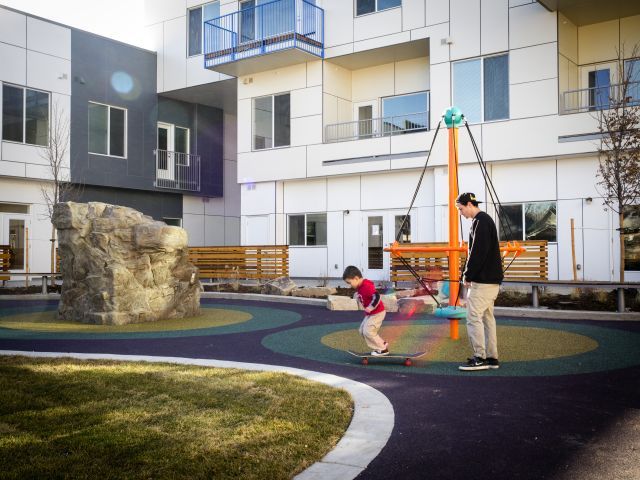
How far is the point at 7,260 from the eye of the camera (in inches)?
901

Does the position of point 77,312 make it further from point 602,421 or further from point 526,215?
point 526,215

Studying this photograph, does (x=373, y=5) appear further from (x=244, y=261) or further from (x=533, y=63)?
(x=244, y=261)

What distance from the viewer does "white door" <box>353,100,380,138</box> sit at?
87.2ft

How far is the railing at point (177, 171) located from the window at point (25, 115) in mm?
5704

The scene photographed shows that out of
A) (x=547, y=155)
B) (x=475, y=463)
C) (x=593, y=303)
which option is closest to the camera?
(x=475, y=463)

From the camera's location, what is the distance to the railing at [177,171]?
31625 millimetres

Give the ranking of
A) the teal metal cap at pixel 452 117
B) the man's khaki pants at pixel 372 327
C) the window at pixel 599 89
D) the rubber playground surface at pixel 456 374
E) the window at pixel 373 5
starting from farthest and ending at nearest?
the window at pixel 373 5 → the window at pixel 599 89 → the teal metal cap at pixel 452 117 → the man's khaki pants at pixel 372 327 → the rubber playground surface at pixel 456 374

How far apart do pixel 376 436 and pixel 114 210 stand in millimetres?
10219

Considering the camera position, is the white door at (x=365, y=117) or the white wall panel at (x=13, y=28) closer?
the white wall panel at (x=13, y=28)

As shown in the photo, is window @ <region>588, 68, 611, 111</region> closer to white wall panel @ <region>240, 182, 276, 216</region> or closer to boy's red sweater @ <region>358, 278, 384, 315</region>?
white wall panel @ <region>240, 182, 276, 216</region>

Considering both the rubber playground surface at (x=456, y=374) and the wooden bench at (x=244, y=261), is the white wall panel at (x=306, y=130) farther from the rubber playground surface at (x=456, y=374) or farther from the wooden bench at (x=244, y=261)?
the rubber playground surface at (x=456, y=374)

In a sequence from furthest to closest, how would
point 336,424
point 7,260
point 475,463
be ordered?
point 7,260 → point 336,424 → point 475,463

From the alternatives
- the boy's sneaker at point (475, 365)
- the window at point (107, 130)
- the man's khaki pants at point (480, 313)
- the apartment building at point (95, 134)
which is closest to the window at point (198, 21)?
the apartment building at point (95, 134)

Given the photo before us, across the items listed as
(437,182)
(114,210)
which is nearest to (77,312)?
(114,210)
